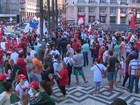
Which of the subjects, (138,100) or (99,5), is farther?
(99,5)

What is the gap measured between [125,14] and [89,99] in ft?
209

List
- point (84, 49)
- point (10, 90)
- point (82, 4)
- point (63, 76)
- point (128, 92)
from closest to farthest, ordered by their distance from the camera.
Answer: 1. point (10, 90)
2. point (63, 76)
3. point (128, 92)
4. point (84, 49)
5. point (82, 4)

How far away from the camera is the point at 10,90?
638cm

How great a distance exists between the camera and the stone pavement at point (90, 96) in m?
9.60

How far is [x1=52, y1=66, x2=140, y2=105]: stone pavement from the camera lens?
9.60m

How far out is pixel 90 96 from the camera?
1027 cm

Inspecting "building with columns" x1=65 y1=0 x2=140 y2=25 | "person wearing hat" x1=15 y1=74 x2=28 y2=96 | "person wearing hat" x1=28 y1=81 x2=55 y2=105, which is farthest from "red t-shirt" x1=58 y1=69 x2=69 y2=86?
"building with columns" x1=65 y1=0 x2=140 y2=25

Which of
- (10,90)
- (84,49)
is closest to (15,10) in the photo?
(84,49)

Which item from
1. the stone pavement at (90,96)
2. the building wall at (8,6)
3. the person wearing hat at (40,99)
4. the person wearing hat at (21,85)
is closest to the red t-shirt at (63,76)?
the stone pavement at (90,96)

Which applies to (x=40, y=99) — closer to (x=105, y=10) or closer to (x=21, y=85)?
(x=21, y=85)

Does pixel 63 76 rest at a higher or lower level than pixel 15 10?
lower

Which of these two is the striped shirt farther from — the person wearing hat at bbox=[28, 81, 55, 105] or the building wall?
the building wall

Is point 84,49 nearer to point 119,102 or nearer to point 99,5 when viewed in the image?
point 119,102

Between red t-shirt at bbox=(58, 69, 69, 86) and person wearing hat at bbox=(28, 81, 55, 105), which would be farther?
red t-shirt at bbox=(58, 69, 69, 86)
